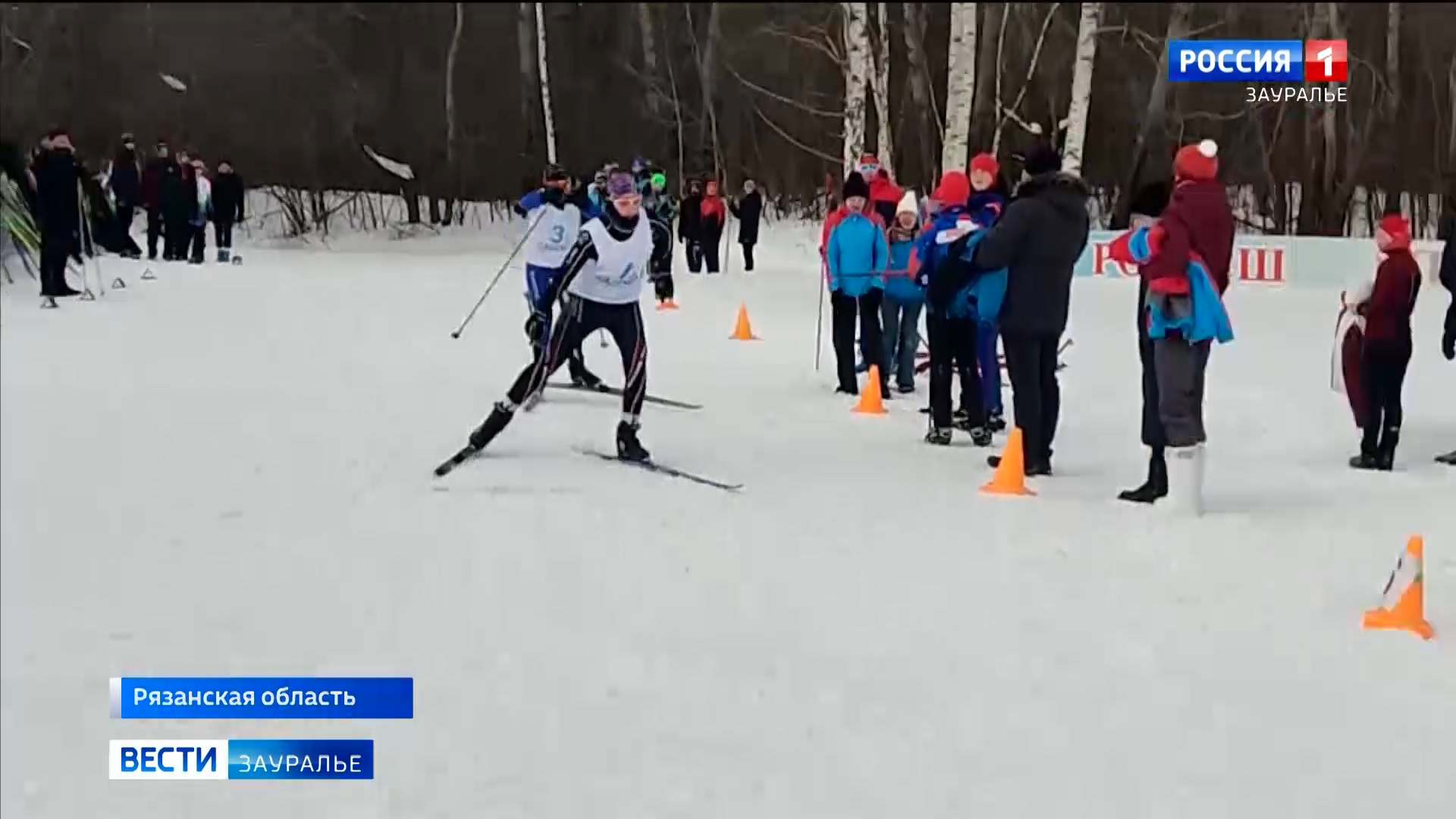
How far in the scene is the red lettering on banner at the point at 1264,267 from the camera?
2486 cm

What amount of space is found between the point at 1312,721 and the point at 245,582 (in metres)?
4.36

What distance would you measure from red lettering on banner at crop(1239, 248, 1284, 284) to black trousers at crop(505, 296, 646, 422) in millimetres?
16931

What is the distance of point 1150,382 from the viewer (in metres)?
8.90

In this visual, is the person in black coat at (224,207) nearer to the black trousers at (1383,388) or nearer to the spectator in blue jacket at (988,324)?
the spectator in blue jacket at (988,324)

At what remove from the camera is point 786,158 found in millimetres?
45188

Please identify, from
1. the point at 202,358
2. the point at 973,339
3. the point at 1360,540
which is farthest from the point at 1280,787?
the point at 202,358

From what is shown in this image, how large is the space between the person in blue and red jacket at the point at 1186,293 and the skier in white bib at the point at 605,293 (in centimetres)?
275

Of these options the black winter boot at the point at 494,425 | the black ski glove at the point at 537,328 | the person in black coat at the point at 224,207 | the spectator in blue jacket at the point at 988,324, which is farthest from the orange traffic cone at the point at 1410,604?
the person in black coat at the point at 224,207

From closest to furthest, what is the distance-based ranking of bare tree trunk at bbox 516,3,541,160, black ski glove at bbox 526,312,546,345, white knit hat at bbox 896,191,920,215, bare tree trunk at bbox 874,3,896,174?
black ski glove at bbox 526,312,546,345 < white knit hat at bbox 896,191,920,215 < bare tree trunk at bbox 874,3,896,174 < bare tree trunk at bbox 516,3,541,160

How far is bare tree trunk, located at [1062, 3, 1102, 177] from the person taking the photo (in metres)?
23.9

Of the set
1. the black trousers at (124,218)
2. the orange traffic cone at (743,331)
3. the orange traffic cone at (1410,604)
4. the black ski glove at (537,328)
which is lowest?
the orange traffic cone at (743,331)

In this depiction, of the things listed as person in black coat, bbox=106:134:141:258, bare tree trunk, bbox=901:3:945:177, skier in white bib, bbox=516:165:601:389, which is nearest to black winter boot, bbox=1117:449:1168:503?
skier in white bib, bbox=516:165:601:389

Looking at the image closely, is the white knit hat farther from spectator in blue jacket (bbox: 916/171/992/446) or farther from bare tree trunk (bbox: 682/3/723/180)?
bare tree trunk (bbox: 682/3/723/180)

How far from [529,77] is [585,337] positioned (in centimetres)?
3620
